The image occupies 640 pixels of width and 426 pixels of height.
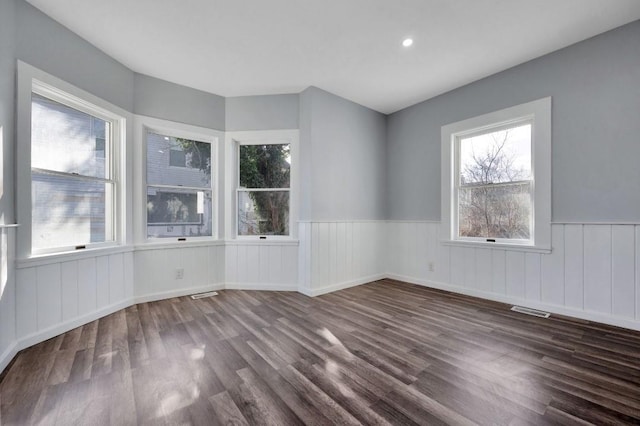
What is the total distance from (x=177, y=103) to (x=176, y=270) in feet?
7.15

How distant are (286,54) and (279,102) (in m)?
0.97

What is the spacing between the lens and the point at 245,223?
154 inches

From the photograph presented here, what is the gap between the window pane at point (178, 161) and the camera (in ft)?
11.2

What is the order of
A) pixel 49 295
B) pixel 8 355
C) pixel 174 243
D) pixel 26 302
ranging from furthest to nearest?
pixel 174 243, pixel 49 295, pixel 26 302, pixel 8 355

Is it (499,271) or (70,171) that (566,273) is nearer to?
(499,271)

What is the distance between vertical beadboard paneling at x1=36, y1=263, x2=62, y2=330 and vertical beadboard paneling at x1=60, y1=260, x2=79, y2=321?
0.11ft

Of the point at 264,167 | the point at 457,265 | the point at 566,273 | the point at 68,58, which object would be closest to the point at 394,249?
the point at 457,265

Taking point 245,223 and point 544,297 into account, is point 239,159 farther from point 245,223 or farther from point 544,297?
point 544,297

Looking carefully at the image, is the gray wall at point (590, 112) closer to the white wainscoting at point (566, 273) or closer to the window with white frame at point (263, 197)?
the white wainscoting at point (566, 273)

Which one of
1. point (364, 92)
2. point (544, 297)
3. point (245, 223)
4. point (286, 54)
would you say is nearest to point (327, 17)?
point (286, 54)

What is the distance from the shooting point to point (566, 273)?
9.14ft

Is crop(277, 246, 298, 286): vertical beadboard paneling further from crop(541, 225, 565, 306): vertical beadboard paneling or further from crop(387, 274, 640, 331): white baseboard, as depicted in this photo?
crop(541, 225, 565, 306): vertical beadboard paneling

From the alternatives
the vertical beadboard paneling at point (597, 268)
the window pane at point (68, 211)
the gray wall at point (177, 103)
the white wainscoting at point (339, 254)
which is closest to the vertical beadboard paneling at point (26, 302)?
the window pane at point (68, 211)

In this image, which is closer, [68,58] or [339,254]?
[68,58]
